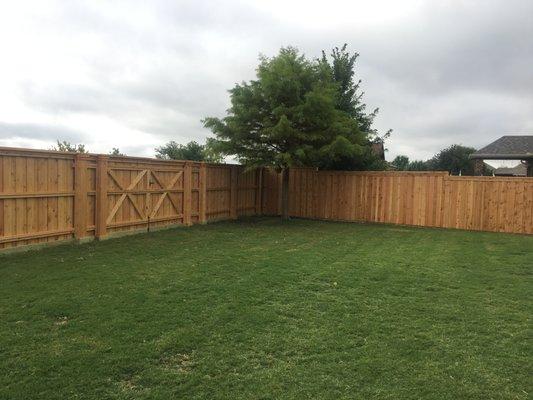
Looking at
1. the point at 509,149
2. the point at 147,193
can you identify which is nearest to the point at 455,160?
the point at 509,149

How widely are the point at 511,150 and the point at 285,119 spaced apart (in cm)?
1518

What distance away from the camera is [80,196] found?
8.95m

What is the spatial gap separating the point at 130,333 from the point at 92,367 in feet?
2.32

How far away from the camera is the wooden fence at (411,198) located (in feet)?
42.8

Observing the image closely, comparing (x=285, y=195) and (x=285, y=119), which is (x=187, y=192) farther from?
(x=285, y=195)

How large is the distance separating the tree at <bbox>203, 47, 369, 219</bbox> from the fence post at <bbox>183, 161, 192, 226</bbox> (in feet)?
6.44

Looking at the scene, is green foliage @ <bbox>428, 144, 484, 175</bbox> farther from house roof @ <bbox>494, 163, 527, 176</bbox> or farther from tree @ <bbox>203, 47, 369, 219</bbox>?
tree @ <bbox>203, 47, 369, 219</bbox>

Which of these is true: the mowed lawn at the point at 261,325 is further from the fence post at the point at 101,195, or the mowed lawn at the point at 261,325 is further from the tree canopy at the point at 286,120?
the tree canopy at the point at 286,120

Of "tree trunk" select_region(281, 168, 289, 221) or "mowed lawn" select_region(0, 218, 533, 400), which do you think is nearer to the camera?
"mowed lawn" select_region(0, 218, 533, 400)

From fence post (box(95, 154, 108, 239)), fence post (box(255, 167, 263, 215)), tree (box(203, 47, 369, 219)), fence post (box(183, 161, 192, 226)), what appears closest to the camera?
fence post (box(95, 154, 108, 239))

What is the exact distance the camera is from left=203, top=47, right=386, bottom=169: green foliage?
13422 mm

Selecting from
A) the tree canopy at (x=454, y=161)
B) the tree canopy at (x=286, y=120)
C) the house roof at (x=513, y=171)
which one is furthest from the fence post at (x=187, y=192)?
the tree canopy at (x=454, y=161)

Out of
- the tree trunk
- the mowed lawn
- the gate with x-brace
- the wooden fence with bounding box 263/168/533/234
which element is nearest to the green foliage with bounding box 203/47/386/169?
the tree trunk

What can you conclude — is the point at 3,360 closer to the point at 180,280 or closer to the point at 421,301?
the point at 180,280
